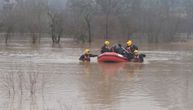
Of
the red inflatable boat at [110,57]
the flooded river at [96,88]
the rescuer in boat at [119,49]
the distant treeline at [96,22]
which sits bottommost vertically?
the flooded river at [96,88]

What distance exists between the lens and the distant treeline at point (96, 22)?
2254 inches

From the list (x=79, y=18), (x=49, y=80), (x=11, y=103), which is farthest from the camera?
(x=79, y=18)

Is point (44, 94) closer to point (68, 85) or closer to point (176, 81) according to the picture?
point (68, 85)

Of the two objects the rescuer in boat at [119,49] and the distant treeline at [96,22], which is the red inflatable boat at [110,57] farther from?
the distant treeline at [96,22]

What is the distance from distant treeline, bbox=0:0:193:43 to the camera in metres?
57.2

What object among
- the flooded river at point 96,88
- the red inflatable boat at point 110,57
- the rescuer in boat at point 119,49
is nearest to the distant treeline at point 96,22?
the rescuer in boat at point 119,49

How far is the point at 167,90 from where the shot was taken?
15352 mm

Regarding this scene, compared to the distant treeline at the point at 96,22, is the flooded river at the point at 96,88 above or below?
below

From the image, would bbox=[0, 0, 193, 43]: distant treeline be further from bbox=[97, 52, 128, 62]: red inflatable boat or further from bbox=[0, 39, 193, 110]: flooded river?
bbox=[0, 39, 193, 110]: flooded river

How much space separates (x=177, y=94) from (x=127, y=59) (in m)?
11.6

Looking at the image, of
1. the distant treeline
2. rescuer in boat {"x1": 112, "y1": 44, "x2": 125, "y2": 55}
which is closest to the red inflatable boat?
rescuer in boat {"x1": 112, "y1": 44, "x2": 125, "y2": 55}

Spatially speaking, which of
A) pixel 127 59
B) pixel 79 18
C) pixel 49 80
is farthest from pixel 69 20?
pixel 49 80

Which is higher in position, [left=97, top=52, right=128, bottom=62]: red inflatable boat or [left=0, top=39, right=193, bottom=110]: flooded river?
[left=97, top=52, right=128, bottom=62]: red inflatable boat

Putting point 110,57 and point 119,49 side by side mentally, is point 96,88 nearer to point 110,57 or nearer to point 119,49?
point 110,57
